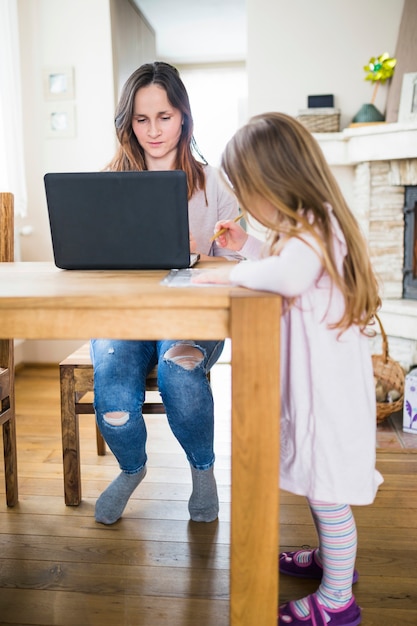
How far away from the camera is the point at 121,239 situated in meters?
1.28

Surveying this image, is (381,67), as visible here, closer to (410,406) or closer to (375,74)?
(375,74)

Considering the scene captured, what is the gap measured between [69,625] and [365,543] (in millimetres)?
733

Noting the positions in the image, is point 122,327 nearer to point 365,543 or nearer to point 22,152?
point 365,543

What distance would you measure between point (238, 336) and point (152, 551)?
81 centimetres

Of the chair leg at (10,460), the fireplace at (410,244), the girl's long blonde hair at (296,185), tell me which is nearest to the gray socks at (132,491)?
the chair leg at (10,460)

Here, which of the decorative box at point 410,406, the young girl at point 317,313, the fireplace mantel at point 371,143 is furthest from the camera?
the fireplace mantel at point 371,143

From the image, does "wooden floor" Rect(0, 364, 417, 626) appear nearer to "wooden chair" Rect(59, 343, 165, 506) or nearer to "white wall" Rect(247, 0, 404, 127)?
"wooden chair" Rect(59, 343, 165, 506)

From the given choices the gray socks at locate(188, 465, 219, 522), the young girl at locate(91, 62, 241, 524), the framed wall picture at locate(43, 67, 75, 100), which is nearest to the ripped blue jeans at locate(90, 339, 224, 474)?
the young girl at locate(91, 62, 241, 524)

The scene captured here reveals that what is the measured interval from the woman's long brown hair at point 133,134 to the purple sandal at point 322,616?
1.12m

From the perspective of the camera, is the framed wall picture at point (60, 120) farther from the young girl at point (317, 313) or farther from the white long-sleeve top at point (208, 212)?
the young girl at point (317, 313)

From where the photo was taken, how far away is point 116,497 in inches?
66.0

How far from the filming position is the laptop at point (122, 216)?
1.23 meters

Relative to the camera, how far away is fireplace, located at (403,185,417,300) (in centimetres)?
303

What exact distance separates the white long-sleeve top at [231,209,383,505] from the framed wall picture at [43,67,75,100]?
2554 mm
